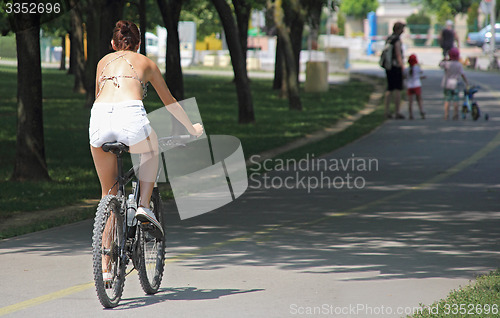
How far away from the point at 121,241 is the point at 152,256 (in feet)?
1.94

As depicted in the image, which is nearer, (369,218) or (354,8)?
(369,218)

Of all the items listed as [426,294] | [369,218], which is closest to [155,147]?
[426,294]

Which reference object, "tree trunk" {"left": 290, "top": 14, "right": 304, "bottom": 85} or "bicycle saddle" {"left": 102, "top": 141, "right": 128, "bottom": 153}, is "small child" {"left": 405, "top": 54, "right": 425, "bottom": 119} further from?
"bicycle saddle" {"left": 102, "top": 141, "right": 128, "bottom": 153}

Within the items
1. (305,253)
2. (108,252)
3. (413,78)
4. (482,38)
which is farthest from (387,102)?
(482,38)

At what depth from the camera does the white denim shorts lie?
22.0 feet

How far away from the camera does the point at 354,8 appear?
355 ft

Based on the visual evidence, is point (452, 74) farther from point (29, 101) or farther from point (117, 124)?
point (117, 124)

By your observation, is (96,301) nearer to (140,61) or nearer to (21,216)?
(140,61)

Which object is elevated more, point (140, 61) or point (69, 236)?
point (140, 61)

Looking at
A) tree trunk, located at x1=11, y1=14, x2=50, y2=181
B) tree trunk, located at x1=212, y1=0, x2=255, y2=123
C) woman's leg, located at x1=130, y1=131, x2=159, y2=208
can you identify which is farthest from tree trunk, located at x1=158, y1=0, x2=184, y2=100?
woman's leg, located at x1=130, y1=131, x2=159, y2=208

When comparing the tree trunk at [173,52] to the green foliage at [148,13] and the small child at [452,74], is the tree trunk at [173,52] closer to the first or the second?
the small child at [452,74]

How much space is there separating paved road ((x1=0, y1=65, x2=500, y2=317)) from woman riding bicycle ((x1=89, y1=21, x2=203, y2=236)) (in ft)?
2.76

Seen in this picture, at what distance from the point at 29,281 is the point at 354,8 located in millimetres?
102875

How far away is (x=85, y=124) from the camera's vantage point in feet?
80.6
